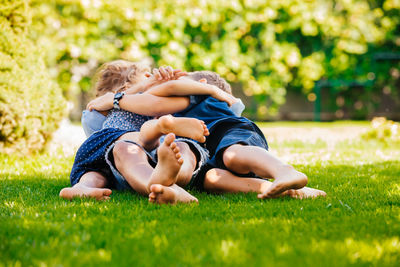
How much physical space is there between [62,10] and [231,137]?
22.0 ft

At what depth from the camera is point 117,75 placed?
362cm

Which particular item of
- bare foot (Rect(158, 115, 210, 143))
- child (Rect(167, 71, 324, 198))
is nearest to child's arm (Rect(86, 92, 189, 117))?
child (Rect(167, 71, 324, 198))

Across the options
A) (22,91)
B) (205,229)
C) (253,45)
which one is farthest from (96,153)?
(253,45)

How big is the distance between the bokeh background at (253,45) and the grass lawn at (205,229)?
545 cm

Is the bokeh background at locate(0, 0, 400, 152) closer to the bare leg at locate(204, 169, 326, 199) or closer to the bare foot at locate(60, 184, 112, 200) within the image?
the bare foot at locate(60, 184, 112, 200)

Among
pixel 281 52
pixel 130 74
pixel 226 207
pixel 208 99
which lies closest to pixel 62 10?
pixel 281 52

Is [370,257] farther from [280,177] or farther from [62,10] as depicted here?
[62,10]

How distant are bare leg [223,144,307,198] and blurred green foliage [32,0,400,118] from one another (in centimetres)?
603

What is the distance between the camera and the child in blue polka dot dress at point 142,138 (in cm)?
243

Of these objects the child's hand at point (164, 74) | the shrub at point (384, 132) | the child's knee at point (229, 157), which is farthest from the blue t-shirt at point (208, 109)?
the shrub at point (384, 132)

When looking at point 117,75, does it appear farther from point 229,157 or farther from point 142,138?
point 229,157

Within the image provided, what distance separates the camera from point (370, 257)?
4.82 feet

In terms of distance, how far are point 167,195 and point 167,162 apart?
18 cm

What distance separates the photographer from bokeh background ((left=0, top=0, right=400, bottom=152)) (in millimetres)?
8273
